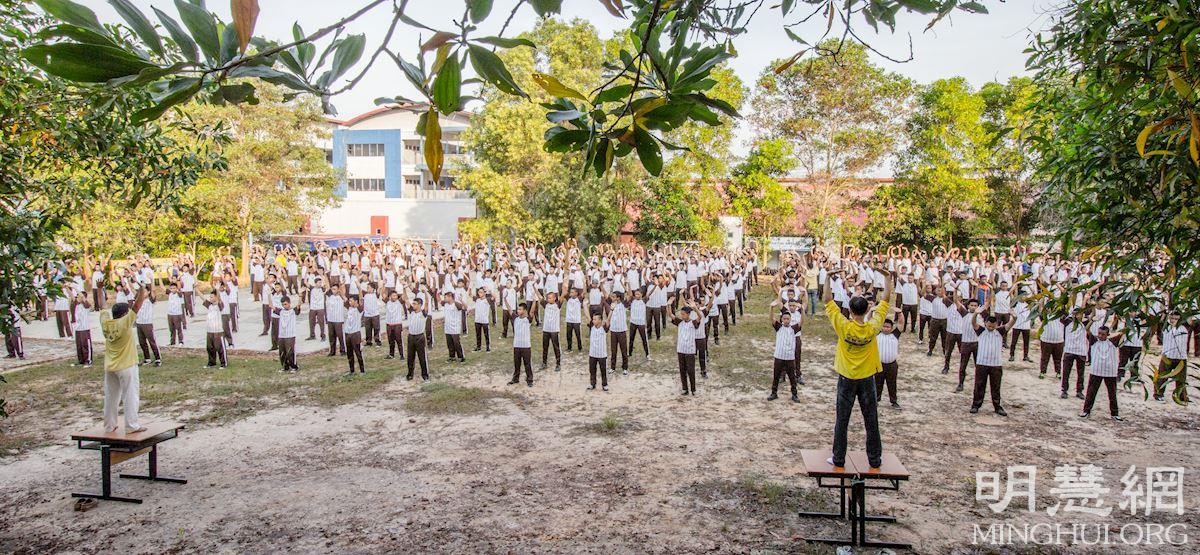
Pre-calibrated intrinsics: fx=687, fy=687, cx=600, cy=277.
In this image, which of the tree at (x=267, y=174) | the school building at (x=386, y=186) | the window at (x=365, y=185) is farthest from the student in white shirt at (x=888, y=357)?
the window at (x=365, y=185)

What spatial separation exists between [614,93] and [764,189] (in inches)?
869

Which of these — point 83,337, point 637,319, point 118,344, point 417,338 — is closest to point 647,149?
point 118,344

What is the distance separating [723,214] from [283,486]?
65.2 feet

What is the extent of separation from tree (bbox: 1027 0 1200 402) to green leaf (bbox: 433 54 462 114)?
237cm

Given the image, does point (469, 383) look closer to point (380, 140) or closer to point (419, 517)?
point (419, 517)

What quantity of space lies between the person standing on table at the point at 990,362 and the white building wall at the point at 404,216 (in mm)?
23237

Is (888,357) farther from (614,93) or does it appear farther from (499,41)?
(499,41)

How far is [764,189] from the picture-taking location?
74.7 ft

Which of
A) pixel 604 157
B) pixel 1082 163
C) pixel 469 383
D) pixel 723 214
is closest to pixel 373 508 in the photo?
pixel 469 383

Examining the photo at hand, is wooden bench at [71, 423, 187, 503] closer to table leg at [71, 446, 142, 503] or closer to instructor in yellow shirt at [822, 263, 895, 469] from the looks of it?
table leg at [71, 446, 142, 503]

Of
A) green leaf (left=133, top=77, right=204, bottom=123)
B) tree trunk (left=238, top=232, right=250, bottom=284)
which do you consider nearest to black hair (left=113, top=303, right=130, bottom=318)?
green leaf (left=133, top=77, right=204, bottom=123)

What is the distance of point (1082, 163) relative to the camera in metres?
3.09

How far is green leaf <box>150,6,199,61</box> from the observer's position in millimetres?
1117

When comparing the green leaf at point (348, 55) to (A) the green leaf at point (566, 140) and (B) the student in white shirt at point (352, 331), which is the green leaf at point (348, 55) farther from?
(B) the student in white shirt at point (352, 331)
